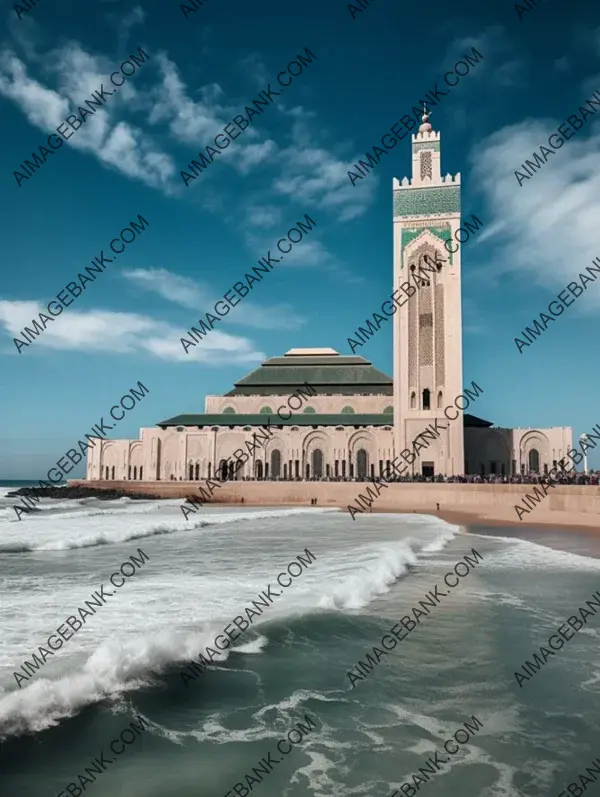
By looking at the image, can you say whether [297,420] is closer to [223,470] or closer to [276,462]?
[276,462]

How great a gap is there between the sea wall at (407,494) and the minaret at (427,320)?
8.53 metres

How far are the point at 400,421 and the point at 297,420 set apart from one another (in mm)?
9217

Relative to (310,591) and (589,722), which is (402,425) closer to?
(310,591)

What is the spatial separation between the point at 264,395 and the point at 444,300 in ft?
62.5

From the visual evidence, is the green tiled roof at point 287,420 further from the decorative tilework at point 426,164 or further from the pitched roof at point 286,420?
the decorative tilework at point 426,164

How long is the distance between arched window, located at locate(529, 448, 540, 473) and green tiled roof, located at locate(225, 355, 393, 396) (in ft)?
43.9

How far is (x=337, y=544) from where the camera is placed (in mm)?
17344

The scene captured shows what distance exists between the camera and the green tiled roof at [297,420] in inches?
1991

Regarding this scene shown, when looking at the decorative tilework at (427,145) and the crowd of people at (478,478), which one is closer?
the crowd of people at (478,478)

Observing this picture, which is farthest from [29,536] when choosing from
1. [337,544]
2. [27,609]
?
[27,609]

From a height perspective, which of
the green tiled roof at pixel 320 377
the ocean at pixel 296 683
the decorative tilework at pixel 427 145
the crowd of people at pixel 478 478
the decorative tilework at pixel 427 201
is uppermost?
the decorative tilework at pixel 427 145

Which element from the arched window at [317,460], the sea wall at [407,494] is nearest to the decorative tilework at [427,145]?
the arched window at [317,460]

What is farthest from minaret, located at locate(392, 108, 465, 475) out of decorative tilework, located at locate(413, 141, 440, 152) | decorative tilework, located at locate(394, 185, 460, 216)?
decorative tilework, located at locate(413, 141, 440, 152)

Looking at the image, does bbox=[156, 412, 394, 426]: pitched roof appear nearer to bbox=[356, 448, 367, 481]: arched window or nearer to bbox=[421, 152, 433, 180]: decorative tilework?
bbox=[356, 448, 367, 481]: arched window
